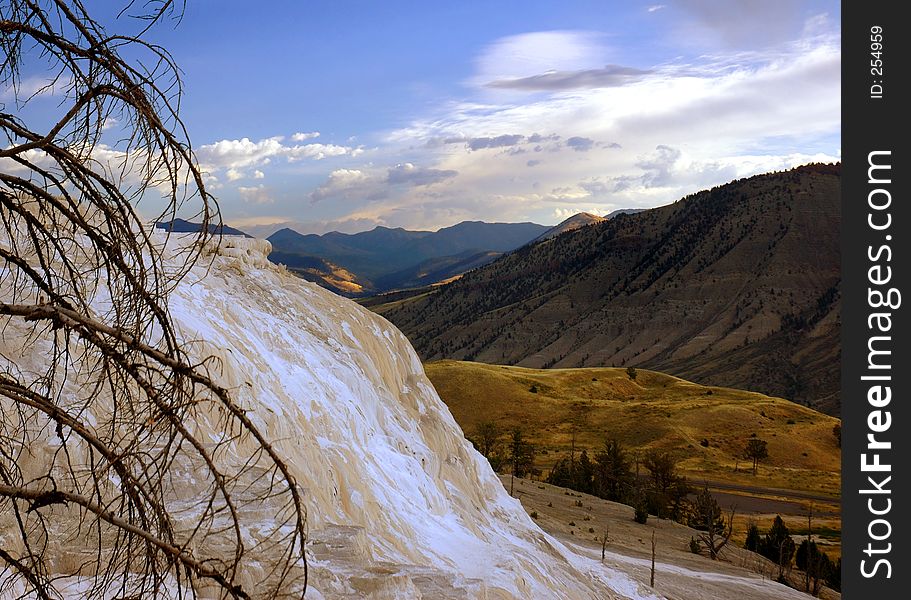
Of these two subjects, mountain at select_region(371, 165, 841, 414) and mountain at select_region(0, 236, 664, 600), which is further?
mountain at select_region(371, 165, 841, 414)

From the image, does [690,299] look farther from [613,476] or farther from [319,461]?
[319,461]

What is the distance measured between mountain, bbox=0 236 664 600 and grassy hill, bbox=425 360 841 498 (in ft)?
150

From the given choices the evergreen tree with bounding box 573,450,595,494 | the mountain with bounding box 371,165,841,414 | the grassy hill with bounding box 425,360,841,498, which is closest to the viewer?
the evergreen tree with bounding box 573,450,595,494

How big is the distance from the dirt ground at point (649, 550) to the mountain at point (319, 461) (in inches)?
211

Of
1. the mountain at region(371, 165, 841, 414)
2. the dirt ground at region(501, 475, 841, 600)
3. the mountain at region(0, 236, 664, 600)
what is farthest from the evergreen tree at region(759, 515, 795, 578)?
the mountain at region(371, 165, 841, 414)

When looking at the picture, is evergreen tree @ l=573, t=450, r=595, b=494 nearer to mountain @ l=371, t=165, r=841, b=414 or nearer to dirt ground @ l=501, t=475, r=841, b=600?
dirt ground @ l=501, t=475, r=841, b=600

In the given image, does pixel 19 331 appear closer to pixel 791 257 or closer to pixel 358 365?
A: pixel 358 365

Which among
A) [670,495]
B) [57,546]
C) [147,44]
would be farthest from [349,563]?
[670,495]

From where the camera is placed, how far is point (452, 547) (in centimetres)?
1227

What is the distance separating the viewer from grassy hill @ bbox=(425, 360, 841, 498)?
64688 mm

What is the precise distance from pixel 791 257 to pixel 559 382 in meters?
75.7

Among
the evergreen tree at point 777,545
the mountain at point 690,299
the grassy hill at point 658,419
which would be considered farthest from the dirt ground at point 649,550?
the mountain at point 690,299

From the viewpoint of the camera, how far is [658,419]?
7300 centimetres

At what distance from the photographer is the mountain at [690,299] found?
4567 inches
